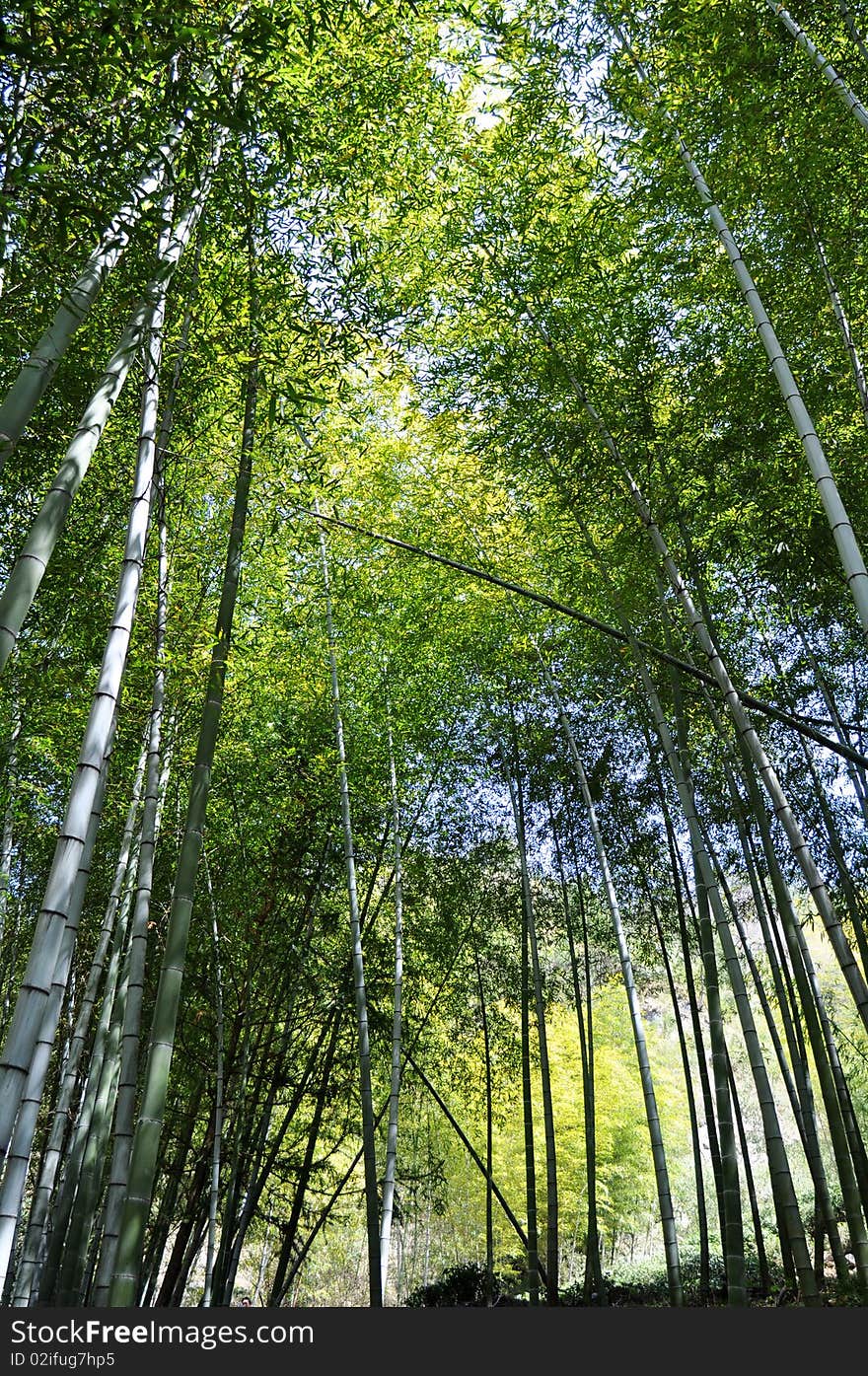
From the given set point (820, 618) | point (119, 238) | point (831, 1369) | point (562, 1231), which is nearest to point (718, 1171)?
point (820, 618)

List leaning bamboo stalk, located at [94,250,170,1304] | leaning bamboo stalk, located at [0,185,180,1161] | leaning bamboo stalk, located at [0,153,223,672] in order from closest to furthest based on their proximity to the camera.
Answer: leaning bamboo stalk, located at [0,185,180,1161], leaning bamboo stalk, located at [0,153,223,672], leaning bamboo stalk, located at [94,250,170,1304]

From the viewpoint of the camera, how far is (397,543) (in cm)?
443

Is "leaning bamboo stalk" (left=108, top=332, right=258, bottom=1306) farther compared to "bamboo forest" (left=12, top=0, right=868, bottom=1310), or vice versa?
"bamboo forest" (left=12, top=0, right=868, bottom=1310)

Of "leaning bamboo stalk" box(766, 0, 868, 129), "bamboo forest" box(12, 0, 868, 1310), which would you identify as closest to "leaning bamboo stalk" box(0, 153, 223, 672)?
"bamboo forest" box(12, 0, 868, 1310)

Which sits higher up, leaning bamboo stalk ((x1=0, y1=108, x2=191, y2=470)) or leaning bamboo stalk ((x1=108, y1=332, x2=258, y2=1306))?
leaning bamboo stalk ((x1=0, y1=108, x2=191, y2=470))

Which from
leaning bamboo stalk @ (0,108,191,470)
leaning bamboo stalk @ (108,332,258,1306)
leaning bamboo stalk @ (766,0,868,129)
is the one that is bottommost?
leaning bamboo stalk @ (108,332,258,1306)

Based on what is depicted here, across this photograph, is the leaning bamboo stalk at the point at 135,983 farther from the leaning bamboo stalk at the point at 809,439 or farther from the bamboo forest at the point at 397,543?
the leaning bamboo stalk at the point at 809,439

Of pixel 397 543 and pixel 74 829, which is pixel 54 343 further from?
pixel 397 543

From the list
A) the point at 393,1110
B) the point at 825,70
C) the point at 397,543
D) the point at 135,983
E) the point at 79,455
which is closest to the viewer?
the point at 79,455

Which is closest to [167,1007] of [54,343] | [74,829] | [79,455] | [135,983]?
[135,983]

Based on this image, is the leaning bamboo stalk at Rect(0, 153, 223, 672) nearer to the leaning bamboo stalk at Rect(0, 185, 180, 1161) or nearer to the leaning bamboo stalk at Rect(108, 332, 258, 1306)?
the leaning bamboo stalk at Rect(0, 185, 180, 1161)

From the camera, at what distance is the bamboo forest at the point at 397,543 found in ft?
8.57

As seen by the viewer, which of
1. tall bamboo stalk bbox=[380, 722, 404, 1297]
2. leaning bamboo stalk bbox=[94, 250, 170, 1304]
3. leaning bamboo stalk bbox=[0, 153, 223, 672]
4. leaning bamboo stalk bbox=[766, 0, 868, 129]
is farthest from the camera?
tall bamboo stalk bbox=[380, 722, 404, 1297]

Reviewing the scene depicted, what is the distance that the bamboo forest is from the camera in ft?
8.57
